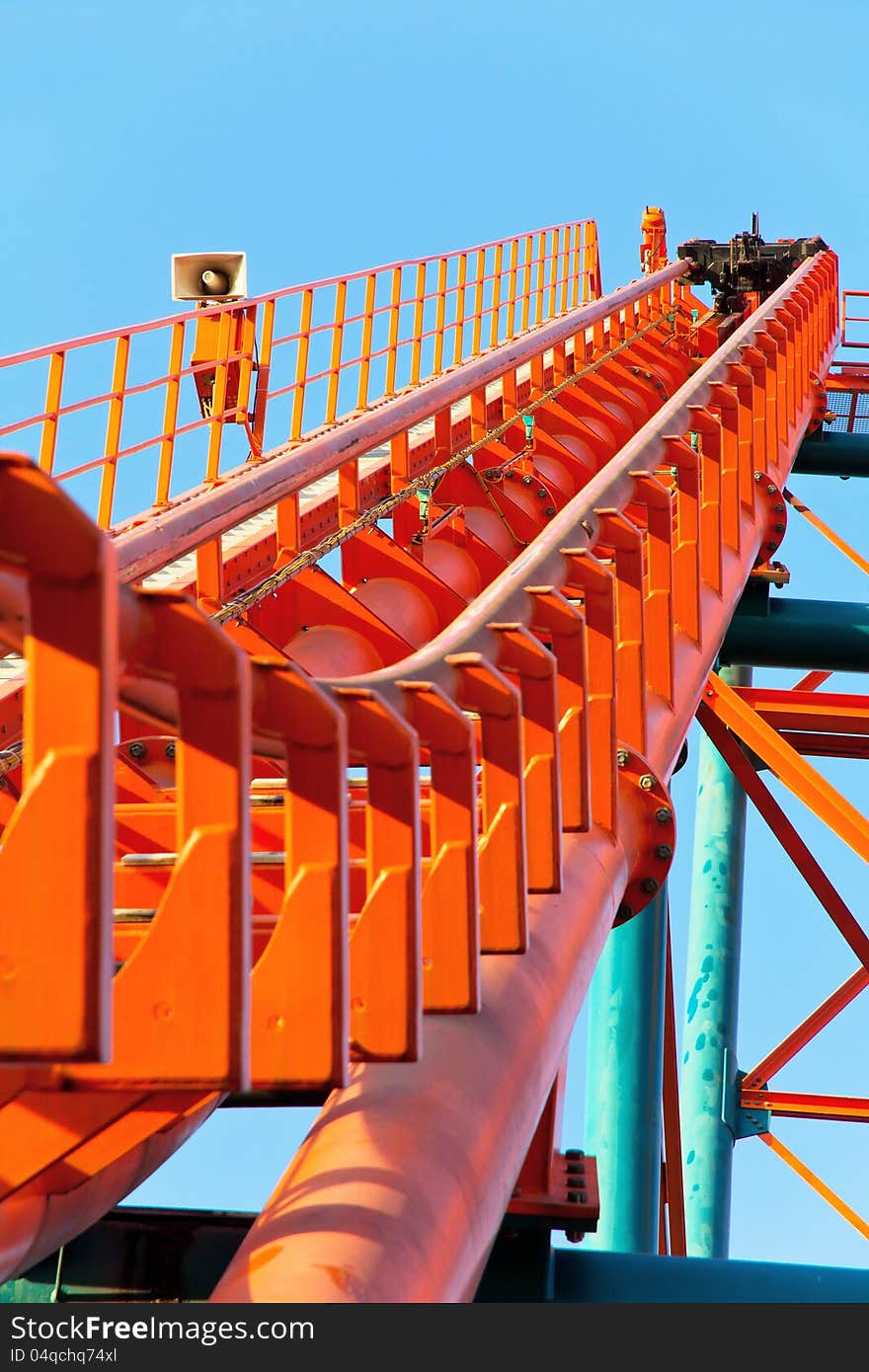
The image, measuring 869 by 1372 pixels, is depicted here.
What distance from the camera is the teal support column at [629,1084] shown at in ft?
24.1

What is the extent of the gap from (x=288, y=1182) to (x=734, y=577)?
453 centimetres

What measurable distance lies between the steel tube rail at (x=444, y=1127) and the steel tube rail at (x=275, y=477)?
1044 millimetres

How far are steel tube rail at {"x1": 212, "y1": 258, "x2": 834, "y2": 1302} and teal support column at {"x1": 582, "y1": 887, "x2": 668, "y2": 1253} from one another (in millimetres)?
3386

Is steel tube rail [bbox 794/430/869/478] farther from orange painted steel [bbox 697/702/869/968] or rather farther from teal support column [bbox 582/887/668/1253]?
teal support column [bbox 582/887/668/1253]

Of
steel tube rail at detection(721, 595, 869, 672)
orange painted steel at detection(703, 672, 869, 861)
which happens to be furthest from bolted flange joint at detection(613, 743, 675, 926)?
steel tube rail at detection(721, 595, 869, 672)

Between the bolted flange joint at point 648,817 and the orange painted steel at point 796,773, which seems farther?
the orange painted steel at point 796,773

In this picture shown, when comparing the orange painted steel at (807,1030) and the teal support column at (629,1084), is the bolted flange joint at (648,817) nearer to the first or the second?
the teal support column at (629,1084)

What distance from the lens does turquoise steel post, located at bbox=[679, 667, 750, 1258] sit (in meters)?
10.4

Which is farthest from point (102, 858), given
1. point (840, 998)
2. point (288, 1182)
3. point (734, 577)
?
point (840, 998)

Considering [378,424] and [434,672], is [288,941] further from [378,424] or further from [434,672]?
[378,424]

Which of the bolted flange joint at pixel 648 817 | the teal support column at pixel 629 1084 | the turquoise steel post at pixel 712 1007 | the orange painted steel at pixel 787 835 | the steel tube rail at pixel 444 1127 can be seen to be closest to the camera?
the steel tube rail at pixel 444 1127

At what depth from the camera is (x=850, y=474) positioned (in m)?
14.6

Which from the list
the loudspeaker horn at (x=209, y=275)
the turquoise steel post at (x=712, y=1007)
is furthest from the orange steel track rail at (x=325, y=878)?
the turquoise steel post at (x=712, y=1007)

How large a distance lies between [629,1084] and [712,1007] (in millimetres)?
3416
